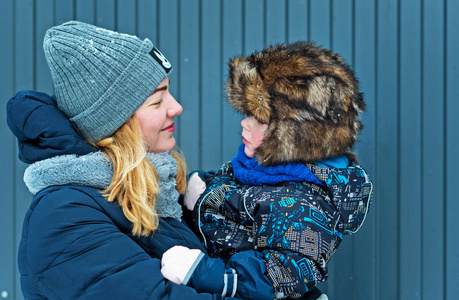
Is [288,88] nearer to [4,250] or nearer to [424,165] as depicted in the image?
[424,165]

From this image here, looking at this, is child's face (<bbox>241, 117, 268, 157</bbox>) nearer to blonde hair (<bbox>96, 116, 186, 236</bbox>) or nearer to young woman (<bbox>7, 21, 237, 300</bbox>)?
young woman (<bbox>7, 21, 237, 300</bbox>)

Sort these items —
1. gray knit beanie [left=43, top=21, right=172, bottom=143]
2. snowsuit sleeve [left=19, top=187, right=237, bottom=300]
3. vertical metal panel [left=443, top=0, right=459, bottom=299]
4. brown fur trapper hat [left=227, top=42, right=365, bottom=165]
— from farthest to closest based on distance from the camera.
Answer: vertical metal panel [left=443, top=0, right=459, bottom=299] → brown fur trapper hat [left=227, top=42, right=365, bottom=165] → gray knit beanie [left=43, top=21, right=172, bottom=143] → snowsuit sleeve [left=19, top=187, right=237, bottom=300]

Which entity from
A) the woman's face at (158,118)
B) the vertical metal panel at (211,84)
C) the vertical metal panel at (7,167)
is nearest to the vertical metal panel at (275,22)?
the vertical metal panel at (211,84)

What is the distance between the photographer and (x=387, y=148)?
319 centimetres

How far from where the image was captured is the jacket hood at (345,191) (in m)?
1.80

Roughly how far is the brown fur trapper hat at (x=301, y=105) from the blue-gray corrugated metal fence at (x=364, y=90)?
1.27 m

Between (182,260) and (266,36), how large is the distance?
2.01 metres

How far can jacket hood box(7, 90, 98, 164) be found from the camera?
1625 millimetres

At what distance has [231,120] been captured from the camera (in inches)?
127

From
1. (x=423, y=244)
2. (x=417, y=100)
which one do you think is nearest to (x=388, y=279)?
(x=423, y=244)

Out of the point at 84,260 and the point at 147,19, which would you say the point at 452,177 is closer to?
the point at 147,19

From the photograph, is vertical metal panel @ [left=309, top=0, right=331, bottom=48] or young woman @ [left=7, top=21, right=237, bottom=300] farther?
vertical metal panel @ [left=309, top=0, right=331, bottom=48]

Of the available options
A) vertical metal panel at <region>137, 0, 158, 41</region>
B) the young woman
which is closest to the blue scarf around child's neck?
the young woman

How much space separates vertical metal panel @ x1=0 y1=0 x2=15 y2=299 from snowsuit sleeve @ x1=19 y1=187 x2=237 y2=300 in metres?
1.82
